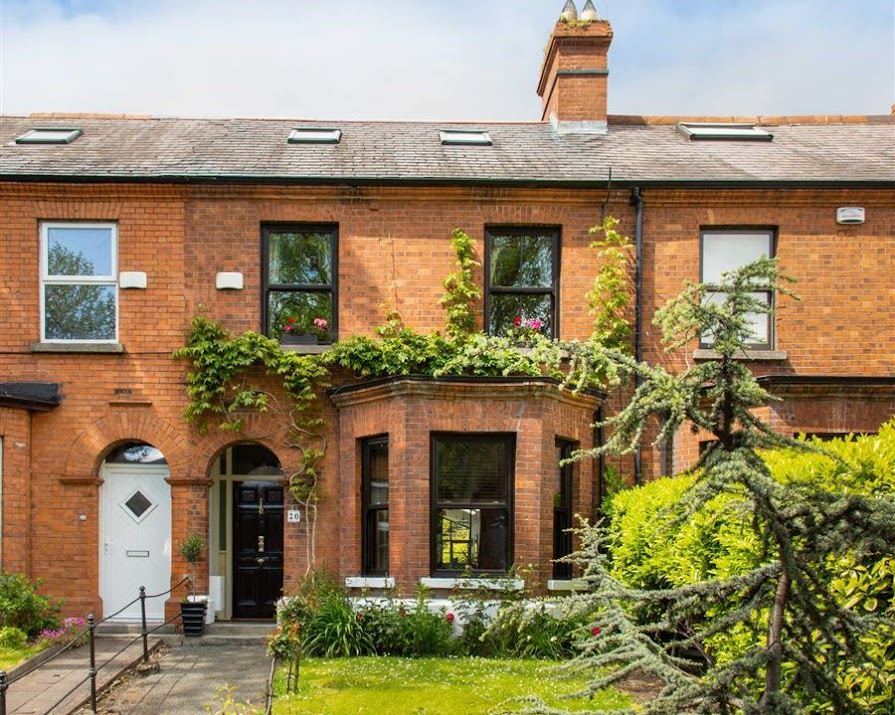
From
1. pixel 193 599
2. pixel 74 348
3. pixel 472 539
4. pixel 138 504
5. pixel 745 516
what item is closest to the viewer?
pixel 745 516

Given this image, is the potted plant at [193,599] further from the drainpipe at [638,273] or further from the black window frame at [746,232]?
the black window frame at [746,232]

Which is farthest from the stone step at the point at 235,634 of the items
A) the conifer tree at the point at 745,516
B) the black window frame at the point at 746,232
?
the conifer tree at the point at 745,516

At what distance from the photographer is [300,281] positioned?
1371 cm

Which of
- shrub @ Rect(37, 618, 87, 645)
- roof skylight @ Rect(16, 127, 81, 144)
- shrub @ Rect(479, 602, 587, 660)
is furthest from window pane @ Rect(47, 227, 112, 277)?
shrub @ Rect(479, 602, 587, 660)

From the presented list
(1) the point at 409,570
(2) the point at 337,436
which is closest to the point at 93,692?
(1) the point at 409,570

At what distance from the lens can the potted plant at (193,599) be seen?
12648mm

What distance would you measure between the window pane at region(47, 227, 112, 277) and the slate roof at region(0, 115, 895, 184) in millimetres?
824

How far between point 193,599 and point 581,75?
10.8m

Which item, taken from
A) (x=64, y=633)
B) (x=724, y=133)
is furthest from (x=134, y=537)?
(x=724, y=133)

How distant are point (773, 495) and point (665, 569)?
5.73 metres

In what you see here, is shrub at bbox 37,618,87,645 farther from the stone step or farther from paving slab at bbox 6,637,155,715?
the stone step

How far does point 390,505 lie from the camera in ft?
39.7

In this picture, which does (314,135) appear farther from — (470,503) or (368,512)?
(470,503)

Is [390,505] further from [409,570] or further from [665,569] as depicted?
[665,569]
